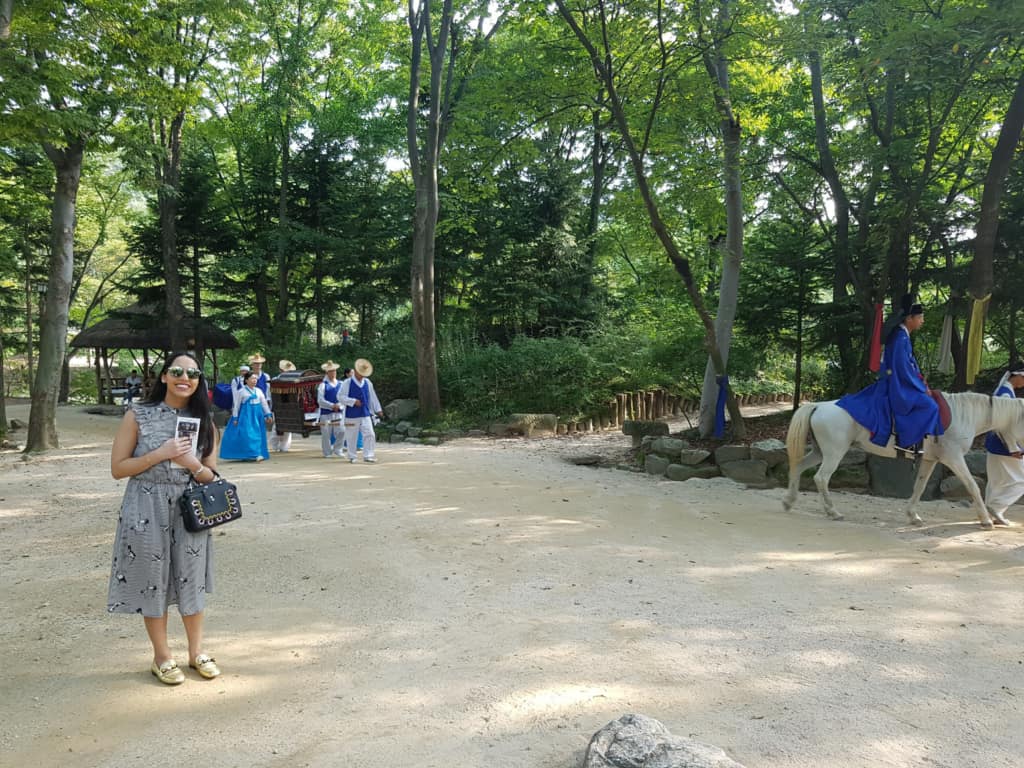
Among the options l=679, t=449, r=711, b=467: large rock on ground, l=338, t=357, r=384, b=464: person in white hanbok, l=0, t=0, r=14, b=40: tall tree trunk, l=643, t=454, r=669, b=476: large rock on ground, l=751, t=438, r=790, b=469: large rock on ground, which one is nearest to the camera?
l=751, t=438, r=790, b=469: large rock on ground

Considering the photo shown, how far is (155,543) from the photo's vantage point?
3.18 metres

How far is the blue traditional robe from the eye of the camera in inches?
250

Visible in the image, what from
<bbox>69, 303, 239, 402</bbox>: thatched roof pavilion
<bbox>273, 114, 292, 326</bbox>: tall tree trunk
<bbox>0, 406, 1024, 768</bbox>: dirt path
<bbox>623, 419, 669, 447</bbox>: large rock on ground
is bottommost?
<bbox>0, 406, 1024, 768</bbox>: dirt path

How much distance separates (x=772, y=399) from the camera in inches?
840

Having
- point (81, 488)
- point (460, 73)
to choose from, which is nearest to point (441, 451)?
point (81, 488)

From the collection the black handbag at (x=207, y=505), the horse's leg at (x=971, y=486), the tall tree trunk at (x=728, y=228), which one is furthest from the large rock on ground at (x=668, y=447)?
the black handbag at (x=207, y=505)

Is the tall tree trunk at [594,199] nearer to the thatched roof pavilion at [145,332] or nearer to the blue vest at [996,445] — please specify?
the thatched roof pavilion at [145,332]

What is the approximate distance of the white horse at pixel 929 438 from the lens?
6398 mm

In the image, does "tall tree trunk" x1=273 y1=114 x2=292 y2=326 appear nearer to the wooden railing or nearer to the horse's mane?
the wooden railing

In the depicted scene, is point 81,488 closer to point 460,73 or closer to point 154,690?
point 154,690

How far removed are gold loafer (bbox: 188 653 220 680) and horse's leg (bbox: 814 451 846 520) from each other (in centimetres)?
603

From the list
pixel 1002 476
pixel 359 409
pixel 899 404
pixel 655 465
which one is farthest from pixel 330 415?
pixel 1002 476

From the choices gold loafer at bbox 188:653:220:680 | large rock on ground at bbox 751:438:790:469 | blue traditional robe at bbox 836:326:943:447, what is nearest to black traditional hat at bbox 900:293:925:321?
blue traditional robe at bbox 836:326:943:447

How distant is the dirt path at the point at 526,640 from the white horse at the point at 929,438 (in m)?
0.39
